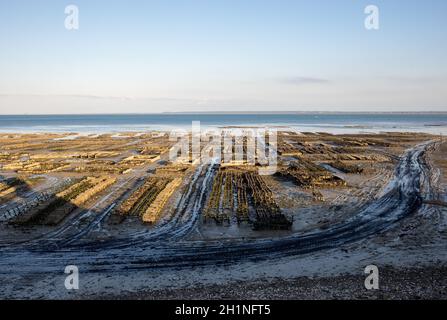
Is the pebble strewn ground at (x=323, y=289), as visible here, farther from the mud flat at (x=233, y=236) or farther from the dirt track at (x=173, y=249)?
the dirt track at (x=173, y=249)

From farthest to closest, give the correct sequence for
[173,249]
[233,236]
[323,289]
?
[233,236] < [173,249] < [323,289]

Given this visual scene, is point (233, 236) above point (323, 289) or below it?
above

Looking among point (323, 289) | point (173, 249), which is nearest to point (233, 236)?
point (173, 249)

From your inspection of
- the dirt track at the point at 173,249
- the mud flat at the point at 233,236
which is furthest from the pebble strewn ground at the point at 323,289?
the dirt track at the point at 173,249

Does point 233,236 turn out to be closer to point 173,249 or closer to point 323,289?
point 173,249

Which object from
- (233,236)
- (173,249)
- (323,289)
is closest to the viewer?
(323,289)

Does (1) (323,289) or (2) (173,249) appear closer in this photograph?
(1) (323,289)

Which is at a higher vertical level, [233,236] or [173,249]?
[233,236]

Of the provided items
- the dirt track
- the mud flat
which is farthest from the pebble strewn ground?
the dirt track

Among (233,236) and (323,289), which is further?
(233,236)

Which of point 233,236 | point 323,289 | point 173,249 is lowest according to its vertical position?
point 323,289

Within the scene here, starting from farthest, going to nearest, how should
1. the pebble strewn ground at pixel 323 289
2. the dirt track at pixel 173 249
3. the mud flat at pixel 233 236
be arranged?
the dirt track at pixel 173 249
the mud flat at pixel 233 236
the pebble strewn ground at pixel 323 289
